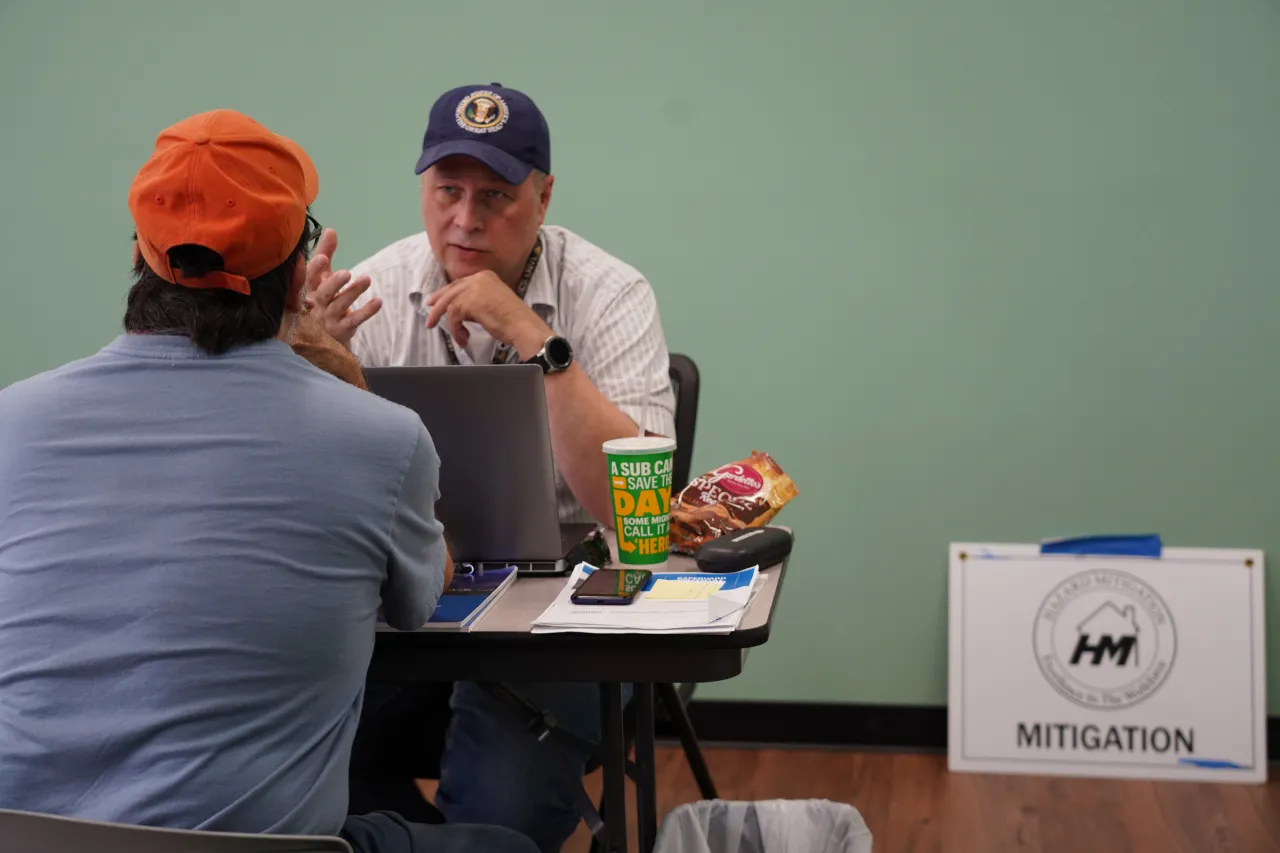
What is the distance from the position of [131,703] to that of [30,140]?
2.65 m

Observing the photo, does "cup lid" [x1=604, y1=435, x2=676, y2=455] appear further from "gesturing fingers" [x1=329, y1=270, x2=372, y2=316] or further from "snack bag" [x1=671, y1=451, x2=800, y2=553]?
"gesturing fingers" [x1=329, y1=270, x2=372, y2=316]

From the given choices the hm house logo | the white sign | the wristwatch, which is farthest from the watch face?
the hm house logo

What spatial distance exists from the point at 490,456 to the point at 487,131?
0.69 metres

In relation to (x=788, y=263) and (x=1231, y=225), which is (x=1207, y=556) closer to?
(x=1231, y=225)

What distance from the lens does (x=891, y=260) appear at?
3.07 meters

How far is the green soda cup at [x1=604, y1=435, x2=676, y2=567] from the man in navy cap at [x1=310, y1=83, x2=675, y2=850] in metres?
0.27

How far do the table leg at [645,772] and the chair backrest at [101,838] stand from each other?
0.85 metres

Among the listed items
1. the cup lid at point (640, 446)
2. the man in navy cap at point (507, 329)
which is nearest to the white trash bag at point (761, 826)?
the man in navy cap at point (507, 329)

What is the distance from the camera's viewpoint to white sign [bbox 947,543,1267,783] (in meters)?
2.98

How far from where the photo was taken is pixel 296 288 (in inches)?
55.0

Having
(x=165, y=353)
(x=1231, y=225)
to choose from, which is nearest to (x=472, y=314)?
(x=165, y=353)

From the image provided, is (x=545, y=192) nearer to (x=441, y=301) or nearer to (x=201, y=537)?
(x=441, y=301)

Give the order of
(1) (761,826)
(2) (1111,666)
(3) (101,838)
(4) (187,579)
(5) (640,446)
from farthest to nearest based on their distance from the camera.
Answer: (2) (1111,666) → (1) (761,826) → (5) (640,446) → (4) (187,579) → (3) (101,838)

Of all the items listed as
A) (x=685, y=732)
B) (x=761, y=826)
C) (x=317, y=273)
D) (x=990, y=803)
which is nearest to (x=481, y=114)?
(x=317, y=273)
